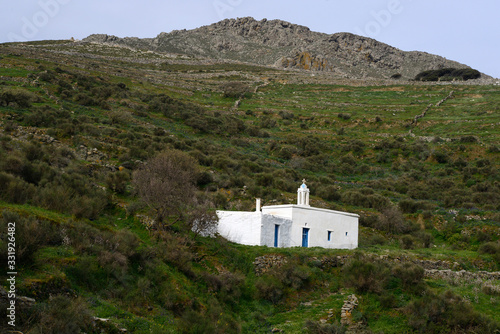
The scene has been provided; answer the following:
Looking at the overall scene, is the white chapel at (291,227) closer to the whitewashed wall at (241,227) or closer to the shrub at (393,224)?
the whitewashed wall at (241,227)

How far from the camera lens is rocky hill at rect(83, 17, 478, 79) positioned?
142750 millimetres

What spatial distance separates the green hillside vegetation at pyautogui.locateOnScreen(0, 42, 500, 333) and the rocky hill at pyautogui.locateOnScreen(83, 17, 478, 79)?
224 feet

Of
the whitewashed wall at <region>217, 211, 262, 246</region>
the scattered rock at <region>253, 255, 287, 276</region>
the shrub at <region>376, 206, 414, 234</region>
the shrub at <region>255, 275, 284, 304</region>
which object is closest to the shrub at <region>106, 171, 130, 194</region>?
the whitewashed wall at <region>217, 211, 262, 246</region>

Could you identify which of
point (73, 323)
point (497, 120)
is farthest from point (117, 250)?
point (497, 120)

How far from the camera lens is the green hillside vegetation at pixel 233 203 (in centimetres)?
1502

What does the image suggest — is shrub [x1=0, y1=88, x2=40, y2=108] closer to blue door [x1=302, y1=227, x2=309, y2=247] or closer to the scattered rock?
blue door [x1=302, y1=227, x2=309, y2=247]

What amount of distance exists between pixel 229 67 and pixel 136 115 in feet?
202

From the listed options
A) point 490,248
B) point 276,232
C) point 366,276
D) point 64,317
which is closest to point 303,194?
point 276,232

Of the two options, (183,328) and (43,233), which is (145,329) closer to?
(183,328)

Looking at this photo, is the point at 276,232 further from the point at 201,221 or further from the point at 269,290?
the point at 269,290

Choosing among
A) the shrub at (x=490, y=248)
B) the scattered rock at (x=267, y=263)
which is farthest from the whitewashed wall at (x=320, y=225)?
the shrub at (x=490, y=248)

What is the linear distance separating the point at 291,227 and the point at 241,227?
2.83 metres

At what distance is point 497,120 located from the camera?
63.3 metres

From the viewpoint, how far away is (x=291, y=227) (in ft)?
86.3
